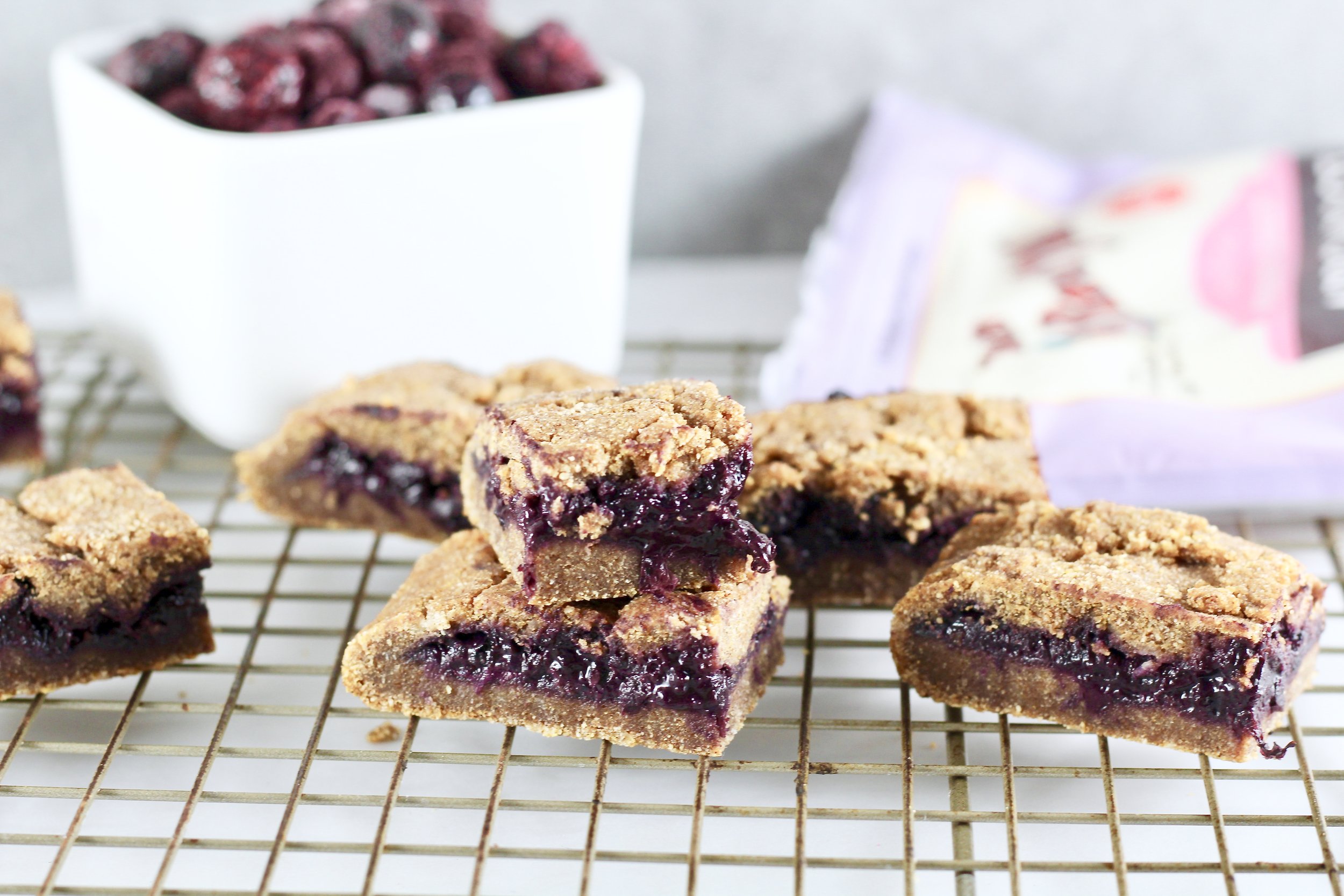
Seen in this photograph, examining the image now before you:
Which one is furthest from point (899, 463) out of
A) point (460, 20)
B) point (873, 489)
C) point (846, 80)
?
point (846, 80)

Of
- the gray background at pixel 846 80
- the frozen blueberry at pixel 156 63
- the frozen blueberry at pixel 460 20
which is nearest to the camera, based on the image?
the frozen blueberry at pixel 156 63

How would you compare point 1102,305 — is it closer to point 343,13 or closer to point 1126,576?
point 1126,576

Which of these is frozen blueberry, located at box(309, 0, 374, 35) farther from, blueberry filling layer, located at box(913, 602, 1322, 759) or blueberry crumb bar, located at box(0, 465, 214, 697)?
blueberry filling layer, located at box(913, 602, 1322, 759)

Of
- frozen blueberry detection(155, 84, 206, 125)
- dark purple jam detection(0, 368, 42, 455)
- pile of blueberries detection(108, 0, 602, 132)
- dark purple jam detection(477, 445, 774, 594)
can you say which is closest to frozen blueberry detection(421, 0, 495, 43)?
pile of blueberries detection(108, 0, 602, 132)

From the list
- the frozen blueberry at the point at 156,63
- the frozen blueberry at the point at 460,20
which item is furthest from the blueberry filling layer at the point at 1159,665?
the frozen blueberry at the point at 156,63

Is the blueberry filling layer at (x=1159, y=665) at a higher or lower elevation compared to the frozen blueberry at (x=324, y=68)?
lower

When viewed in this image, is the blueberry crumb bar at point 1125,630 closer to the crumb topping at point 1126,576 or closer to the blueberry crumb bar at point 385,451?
the crumb topping at point 1126,576
